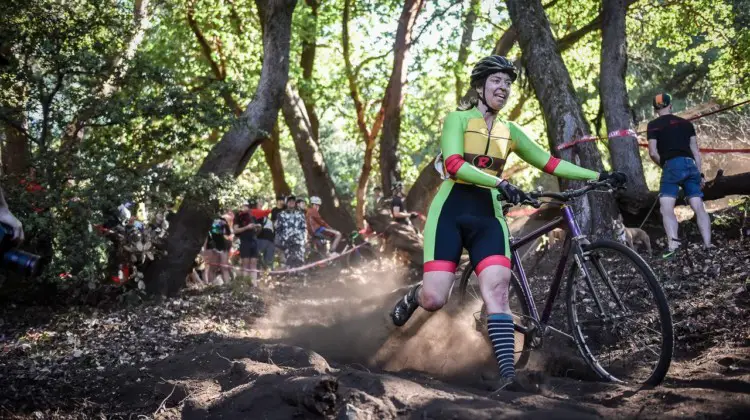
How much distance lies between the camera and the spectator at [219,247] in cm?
1488

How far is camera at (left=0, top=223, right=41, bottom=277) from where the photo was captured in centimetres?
385

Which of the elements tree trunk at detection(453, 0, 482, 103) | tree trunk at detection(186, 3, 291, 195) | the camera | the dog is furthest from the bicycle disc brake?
tree trunk at detection(453, 0, 482, 103)

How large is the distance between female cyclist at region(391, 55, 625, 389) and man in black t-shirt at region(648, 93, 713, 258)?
4048 millimetres

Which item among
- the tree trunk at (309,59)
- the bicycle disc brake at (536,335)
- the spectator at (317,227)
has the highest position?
the tree trunk at (309,59)

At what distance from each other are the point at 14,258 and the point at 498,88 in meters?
3.52

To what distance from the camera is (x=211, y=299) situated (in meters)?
11.4

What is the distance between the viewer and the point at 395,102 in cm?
1970

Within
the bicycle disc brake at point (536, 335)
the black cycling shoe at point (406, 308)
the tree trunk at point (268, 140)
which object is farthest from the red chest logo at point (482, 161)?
the tree trunk at point (268, 140)

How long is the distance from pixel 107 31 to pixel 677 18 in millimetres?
13557

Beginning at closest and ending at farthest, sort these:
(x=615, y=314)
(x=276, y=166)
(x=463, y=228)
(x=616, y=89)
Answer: (x=615, y=314), (x=463, y=228), (x=616, y=89), (x=276, y=166)

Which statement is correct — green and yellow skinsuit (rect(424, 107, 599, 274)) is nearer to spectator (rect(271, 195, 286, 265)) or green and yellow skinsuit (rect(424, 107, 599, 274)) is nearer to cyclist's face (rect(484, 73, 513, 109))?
cyclist's face (rect(484, 73, 513, 109))

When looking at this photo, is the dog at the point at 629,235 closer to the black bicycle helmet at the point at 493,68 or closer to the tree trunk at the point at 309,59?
the black bicycle helmet at the point at 493,68

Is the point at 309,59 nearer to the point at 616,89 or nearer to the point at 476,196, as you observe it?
the point at 616,89

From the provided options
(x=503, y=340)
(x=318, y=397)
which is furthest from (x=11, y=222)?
(x=503, y=340)
